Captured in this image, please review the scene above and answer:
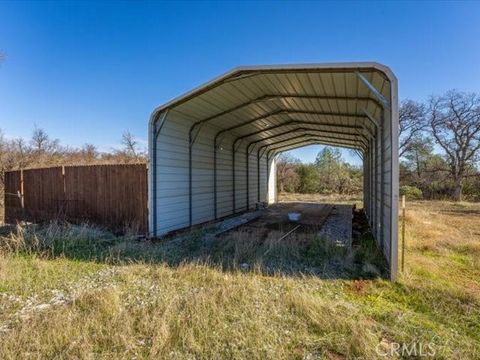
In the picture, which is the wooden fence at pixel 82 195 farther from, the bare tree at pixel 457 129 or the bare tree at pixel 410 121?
the bare tree at pixel 410 121

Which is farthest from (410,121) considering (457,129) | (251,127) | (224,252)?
(224,252)

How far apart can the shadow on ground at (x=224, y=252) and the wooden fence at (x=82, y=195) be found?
629 mm

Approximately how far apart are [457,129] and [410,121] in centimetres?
277

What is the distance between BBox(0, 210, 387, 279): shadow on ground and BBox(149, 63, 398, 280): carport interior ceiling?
542 mm

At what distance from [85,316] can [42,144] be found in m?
22.1

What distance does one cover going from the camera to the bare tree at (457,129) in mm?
17047

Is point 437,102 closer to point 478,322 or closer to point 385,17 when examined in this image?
point 385,17

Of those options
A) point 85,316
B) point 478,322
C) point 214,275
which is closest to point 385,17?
point 478,322

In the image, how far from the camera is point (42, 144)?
19969 mm

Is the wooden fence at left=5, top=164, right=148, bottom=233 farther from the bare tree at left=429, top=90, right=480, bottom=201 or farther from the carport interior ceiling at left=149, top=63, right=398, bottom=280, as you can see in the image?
the bare tree at left=429, top=90, right=480, bottom=201

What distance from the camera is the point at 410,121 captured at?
19406 millimetres

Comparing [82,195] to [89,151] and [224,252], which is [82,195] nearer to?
[224,252]

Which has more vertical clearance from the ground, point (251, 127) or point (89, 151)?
point (89, 151)

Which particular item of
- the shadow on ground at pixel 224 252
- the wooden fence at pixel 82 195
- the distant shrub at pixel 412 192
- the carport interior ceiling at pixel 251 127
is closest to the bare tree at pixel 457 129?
the distant shrub at pixel 412 192
